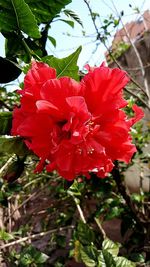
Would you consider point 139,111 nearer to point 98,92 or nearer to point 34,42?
point 98,92

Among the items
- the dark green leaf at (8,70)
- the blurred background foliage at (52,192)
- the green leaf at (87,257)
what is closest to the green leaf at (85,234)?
the blurred background foliage at (52,192)

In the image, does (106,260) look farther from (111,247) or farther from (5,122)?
(5,122)

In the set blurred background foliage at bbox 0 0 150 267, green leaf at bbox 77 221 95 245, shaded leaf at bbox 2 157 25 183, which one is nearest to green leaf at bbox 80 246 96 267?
blurred background foliage at bbox 0 0 150 267

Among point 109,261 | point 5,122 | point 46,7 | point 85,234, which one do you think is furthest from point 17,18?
point 85,234

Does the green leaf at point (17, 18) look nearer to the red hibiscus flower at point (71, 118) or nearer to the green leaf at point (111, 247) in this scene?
the red hibiscus flower at point (71, 118)

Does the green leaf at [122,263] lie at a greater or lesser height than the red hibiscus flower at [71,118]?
lesser

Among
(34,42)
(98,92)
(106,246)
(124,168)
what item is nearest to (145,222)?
(124,168)

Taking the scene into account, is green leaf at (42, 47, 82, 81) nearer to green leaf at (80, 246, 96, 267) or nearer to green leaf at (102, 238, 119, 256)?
green leaf at (80, 246, 96, 267)
